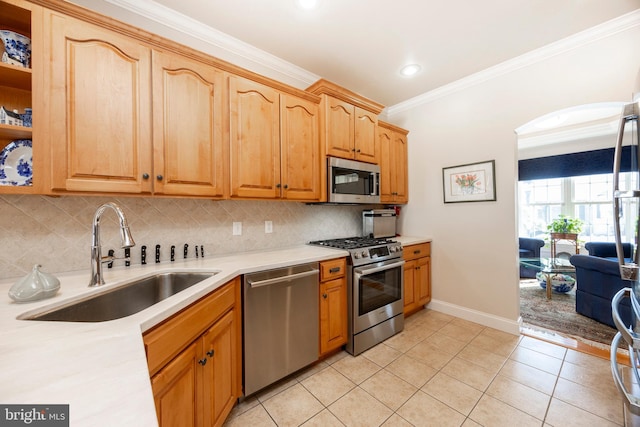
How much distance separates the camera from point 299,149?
7.25 ft

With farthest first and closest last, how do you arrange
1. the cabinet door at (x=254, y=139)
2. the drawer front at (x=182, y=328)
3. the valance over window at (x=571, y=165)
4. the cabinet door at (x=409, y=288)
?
the valance over window at (x=571, y=165), the cabinet door at (x=409, y=288), the cabinet door at (x=254, y=139), the drawer front at (x=182, y=328)

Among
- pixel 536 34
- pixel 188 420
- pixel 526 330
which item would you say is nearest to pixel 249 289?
pixel 188 420

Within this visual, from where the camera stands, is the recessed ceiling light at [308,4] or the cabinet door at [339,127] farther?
the cabinet door at [339,127]

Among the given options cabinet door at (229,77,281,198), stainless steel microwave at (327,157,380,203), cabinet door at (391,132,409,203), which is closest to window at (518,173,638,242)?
cabinet door at (391,132,409,203)

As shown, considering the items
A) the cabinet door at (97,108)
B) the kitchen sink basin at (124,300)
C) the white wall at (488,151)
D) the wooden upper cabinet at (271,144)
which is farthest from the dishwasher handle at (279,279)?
the white wall at (488,151)

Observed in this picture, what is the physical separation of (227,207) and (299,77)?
1620 millimetres

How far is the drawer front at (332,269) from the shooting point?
198cm

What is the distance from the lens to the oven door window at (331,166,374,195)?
2.43 m

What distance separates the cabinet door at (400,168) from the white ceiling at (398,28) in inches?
33.6

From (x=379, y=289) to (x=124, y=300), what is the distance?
1.96m

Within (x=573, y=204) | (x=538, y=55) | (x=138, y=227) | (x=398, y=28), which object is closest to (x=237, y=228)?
(x=138, y=227)

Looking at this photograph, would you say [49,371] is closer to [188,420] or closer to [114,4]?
[188,420]

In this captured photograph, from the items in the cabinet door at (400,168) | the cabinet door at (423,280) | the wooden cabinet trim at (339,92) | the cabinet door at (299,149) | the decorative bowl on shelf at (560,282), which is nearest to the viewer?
the cabinet door at (299,149)

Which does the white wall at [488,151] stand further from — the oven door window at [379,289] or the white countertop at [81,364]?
→ the white countertop at [81,364]
